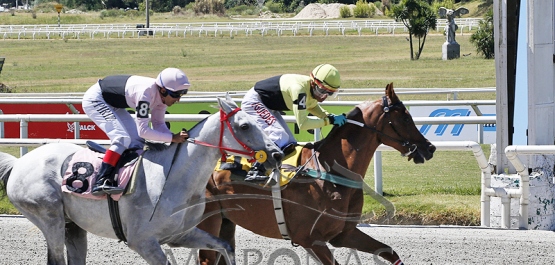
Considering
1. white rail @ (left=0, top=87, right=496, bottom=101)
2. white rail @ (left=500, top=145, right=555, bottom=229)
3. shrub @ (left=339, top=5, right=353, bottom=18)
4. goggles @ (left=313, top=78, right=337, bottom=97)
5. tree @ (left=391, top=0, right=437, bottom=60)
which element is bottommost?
white rail @ (left=500, top=145, right=555, bottom=229)

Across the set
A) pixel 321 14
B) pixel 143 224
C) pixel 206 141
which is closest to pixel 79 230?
pixel 143 224

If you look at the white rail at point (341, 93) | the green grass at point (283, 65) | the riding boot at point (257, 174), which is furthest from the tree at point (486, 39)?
the riding boot at point (257, 174)

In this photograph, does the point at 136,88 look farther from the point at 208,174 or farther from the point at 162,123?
the point at 208,174

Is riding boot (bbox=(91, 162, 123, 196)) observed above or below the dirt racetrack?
above

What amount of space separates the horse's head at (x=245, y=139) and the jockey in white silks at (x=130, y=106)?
287mm

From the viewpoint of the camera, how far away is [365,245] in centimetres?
551

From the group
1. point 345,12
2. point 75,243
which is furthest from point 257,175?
point 345,12

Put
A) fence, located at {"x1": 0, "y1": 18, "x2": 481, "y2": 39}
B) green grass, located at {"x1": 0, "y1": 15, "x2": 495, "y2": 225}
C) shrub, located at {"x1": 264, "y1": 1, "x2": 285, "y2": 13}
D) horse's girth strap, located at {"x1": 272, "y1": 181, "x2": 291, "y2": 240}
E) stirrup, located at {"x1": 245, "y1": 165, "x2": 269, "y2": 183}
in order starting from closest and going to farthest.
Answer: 1. stirrup, located at {"x1": 245, "y1": 165, "x2": 269, "y2": 183}
2. horse's girth strap, located at {"x1": 272, "y1": 181, "x2": 291, "y2": 240}
3. green grass, located at {"x1": 0, "y1": 15, "x2": 495, "y2": 225}
4. fence, located at {"x1": 0, "y1": 18, "x2": 481, "y2": 39}
5. shrub, located at {"x1": 264, "y1": 1, "x2": 285, "y2": 13}

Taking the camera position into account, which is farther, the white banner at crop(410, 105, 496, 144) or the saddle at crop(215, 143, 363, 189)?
the white banner at crop(410, 105, 496, 144)

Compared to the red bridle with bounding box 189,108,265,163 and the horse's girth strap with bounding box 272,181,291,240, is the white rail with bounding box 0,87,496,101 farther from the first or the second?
the red bridle with bounding box 189,108,265,163

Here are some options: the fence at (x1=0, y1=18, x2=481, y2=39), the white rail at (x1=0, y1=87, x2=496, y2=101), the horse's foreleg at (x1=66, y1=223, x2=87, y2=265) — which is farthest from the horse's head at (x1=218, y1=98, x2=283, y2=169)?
the fence at (x1=0, y1=18, x2=481, y2=39)

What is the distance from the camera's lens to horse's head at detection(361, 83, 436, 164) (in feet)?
18.7

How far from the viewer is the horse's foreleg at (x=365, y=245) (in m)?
5.49

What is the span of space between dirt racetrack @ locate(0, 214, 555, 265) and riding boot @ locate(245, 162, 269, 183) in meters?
0.99
